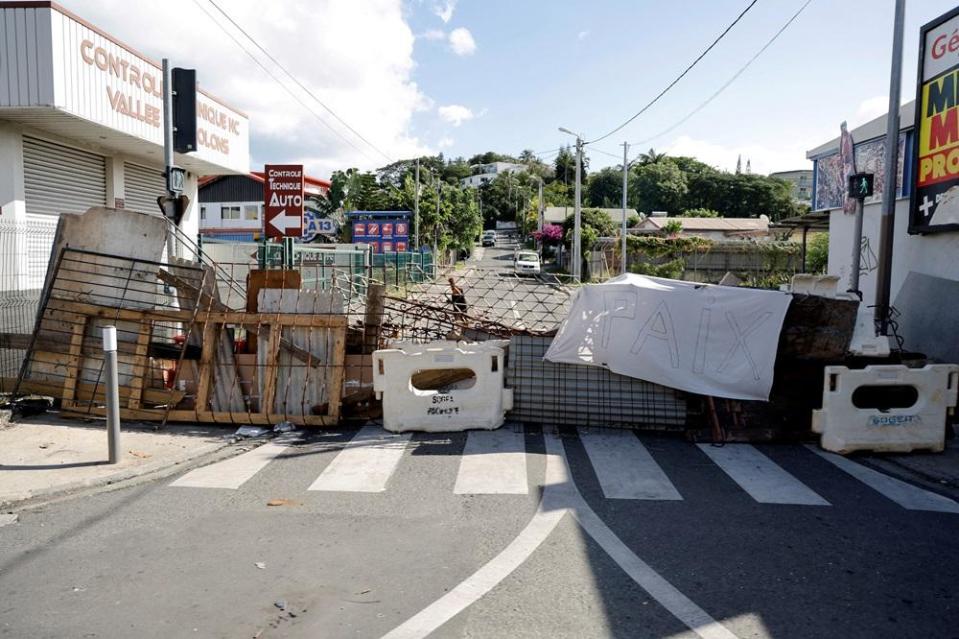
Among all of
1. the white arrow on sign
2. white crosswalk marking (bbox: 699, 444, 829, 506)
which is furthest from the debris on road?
the white arrow on sign

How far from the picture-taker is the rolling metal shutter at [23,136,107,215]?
14.8 metres

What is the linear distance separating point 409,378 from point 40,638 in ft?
17.0

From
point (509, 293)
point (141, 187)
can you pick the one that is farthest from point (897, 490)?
point (141, 187)

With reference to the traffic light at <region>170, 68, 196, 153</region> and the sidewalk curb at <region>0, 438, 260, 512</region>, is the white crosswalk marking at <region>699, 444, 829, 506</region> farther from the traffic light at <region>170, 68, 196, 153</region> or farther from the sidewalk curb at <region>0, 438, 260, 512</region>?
the traffic light at <region>170, 68, 196, 153</region>

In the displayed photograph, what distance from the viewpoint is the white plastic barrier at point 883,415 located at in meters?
8.01

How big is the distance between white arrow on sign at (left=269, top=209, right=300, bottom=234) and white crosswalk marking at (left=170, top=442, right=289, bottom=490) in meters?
5.79

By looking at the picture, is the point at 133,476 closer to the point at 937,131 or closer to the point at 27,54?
the point at 27,54

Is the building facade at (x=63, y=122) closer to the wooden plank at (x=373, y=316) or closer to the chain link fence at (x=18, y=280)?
the chain link fence at (x=18, y=280)

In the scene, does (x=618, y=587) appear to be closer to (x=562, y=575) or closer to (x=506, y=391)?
(x=562, y=575)

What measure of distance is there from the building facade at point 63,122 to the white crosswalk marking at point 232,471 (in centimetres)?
593

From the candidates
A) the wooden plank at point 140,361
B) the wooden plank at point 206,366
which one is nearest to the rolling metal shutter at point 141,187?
the wooden plank at point 140,361

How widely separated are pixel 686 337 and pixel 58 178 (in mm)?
14161

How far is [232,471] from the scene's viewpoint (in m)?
7.19

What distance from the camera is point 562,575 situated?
→ 478 cm
